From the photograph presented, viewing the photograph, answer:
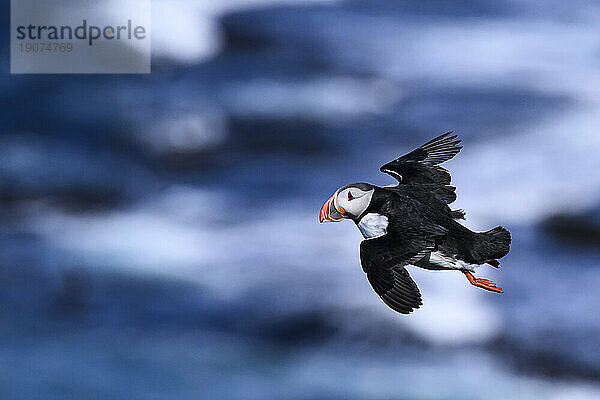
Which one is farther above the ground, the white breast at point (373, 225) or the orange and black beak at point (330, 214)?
the orange and black beak at point (330, 214)

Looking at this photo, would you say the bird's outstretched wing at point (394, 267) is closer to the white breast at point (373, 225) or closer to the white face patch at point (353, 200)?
the white breast at point (373, 225)

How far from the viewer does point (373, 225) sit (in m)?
5.06

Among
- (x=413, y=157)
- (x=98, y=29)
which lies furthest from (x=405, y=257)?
(x=98, y=29)

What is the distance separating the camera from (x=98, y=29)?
24.6ft

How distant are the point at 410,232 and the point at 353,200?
0.46m

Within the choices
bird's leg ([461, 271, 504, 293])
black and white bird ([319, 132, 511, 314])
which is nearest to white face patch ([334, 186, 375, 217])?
black and white bird ([319, 132, 511, 314])

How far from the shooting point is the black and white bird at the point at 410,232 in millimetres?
4641

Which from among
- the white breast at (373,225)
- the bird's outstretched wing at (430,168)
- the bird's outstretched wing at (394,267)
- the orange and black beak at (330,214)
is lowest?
the bird's outstretched wing at (394,267)

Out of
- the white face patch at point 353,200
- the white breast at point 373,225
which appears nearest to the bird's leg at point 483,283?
the white breast at point 373,225

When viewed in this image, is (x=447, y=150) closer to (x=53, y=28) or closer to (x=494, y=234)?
(x=494, y=234)

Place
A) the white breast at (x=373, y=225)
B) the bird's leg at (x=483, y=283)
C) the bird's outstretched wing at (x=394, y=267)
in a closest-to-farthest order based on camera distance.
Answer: the bird's outstretched wing at (x=394, y=267)
the white breast at (x=373, y=225)
the bird's leg at (x=483, y=283)

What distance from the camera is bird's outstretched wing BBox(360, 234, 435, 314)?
4547mm

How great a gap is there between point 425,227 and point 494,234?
1.71 feet

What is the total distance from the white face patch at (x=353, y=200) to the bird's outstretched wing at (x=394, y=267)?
Result: 1.23 ft
